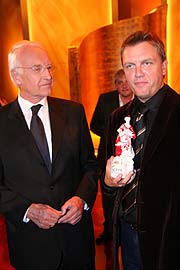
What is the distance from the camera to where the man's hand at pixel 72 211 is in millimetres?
1983

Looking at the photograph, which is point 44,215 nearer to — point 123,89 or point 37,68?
point 37,68

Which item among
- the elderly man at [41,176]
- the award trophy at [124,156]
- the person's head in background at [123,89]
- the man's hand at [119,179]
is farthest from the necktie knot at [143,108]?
the person's head in background at [123,89]

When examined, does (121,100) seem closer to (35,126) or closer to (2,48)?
(35,126)

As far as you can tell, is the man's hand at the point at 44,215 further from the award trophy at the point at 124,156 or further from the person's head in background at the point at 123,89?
the person's head in background at the point at 123,89

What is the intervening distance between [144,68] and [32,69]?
2.31ft

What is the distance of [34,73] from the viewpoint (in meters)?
2.07

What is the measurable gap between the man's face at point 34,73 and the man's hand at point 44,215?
2.08 ft

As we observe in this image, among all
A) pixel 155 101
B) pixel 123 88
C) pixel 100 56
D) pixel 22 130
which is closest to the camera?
pixel 155 101

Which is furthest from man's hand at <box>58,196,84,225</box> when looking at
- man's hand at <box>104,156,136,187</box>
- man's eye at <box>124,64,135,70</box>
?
man's eye at <box>124,64,135,70</box>

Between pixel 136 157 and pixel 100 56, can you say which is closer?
pixel 136 157

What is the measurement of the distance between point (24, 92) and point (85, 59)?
371cm

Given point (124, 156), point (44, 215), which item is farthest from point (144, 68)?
point (44, 215)

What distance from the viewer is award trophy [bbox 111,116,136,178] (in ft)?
5.37

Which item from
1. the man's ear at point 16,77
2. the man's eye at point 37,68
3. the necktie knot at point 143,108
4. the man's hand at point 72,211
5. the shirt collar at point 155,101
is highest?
the man's eye at point 37,68
